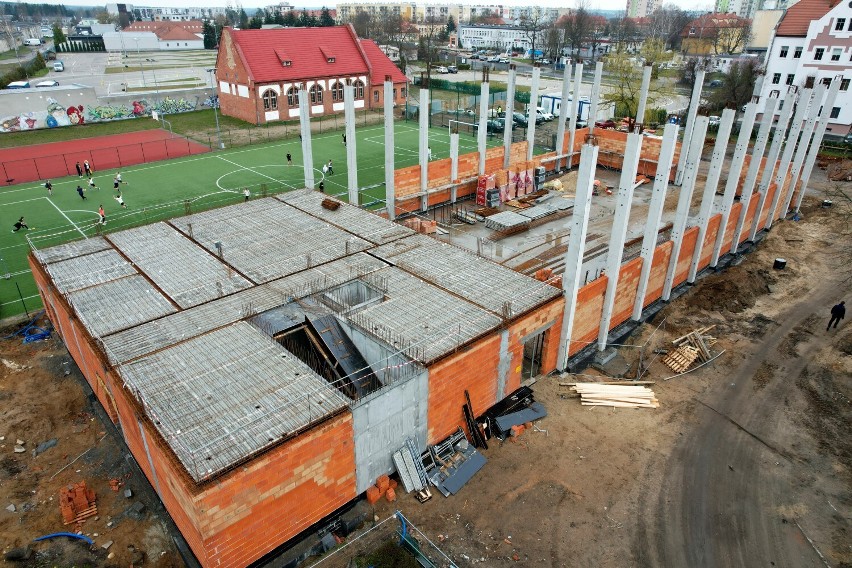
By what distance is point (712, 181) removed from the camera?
77.8 ft

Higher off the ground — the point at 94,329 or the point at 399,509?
the point at 94,329

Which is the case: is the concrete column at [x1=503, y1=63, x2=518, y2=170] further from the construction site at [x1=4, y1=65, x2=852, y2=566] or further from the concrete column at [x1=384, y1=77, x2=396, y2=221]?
the construction site at [x1=4, y1=65, x2=852, y2=566]

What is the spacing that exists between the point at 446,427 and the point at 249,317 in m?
6.54

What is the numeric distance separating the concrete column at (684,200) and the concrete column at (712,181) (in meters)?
0.67

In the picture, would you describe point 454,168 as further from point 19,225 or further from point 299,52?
point 299,52

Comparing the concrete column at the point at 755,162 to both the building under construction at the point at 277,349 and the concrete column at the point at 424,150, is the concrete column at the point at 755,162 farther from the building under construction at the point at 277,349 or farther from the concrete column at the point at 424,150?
the concrete column at the point at 424,150

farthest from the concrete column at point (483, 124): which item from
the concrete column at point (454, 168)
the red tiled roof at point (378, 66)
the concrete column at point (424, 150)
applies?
the red tiled roof at point (378, 66)

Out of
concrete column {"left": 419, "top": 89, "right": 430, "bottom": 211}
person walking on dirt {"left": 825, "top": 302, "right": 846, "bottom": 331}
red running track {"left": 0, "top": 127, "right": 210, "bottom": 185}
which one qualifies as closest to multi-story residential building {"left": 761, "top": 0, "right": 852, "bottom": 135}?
person walking on dirt {"left": 825, "top": 302, "right": 846, "bottom": 331}

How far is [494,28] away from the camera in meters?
148

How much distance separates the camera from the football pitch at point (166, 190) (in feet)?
91.4

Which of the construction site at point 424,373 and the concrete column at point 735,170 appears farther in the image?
the concrete column at point 735,170

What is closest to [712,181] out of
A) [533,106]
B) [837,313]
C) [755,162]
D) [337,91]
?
[755,162]

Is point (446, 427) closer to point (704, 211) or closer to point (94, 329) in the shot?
point (94, 329)

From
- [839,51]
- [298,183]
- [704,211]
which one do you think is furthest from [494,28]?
[704,211]
